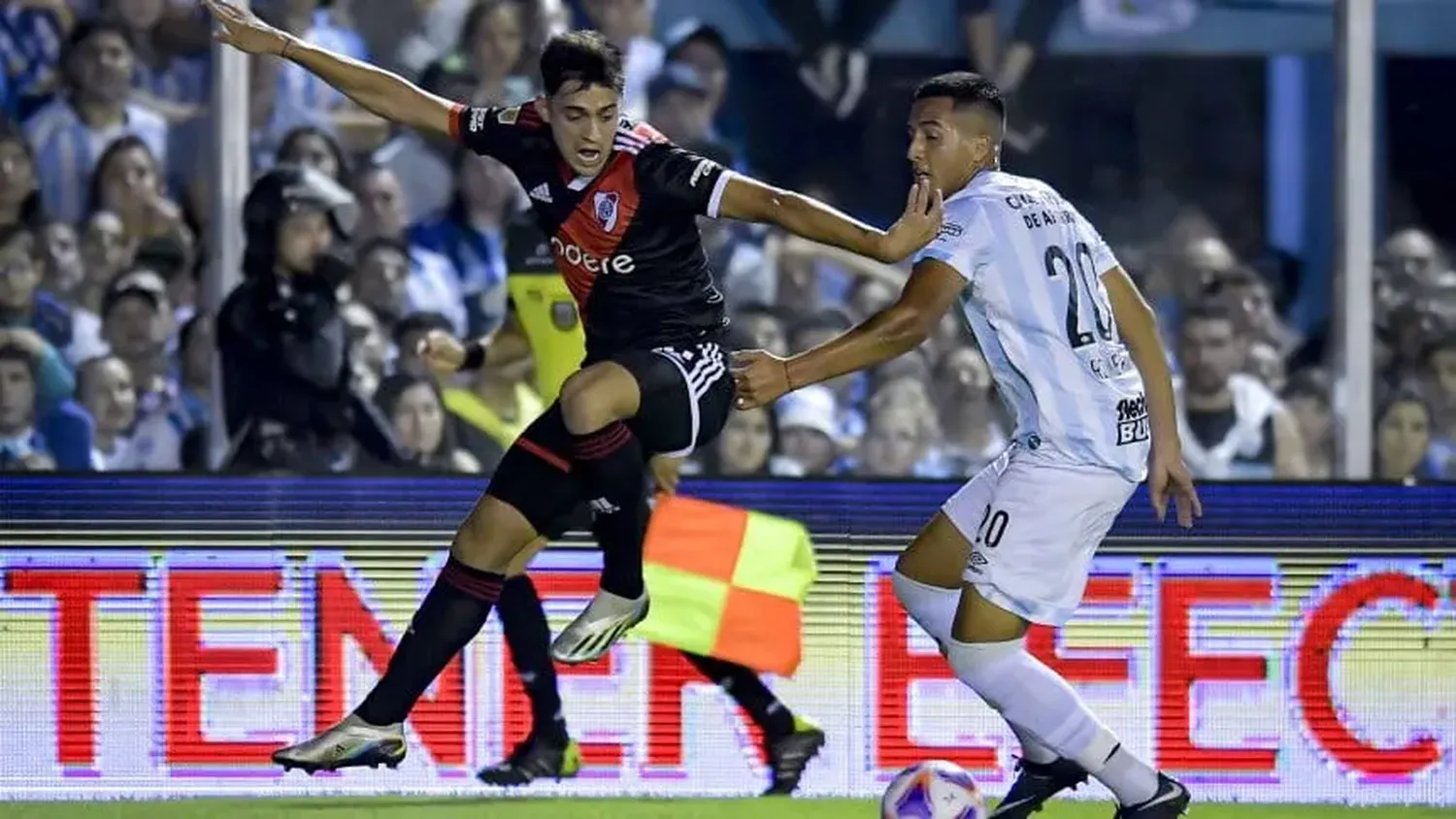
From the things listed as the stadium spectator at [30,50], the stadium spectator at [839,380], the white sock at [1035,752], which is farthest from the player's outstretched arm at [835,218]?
the stadium spectator at [30,50]

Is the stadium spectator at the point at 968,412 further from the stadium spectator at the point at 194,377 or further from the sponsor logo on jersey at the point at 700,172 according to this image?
the sponsor logo on jersey at the point at 700,172

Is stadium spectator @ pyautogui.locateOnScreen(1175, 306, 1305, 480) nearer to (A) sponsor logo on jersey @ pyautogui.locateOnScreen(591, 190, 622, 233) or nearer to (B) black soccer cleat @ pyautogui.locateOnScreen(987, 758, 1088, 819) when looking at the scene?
(B) black soccer cleat @ pyautogui.locateOnScreen(987, 758, 1088, 819)

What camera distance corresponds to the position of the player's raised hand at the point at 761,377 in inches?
248

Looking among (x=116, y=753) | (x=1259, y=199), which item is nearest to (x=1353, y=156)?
(x=1259, y=199)

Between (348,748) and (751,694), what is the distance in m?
1.66

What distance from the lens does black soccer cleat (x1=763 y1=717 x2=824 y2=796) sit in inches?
309

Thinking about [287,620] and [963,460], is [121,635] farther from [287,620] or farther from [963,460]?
[963,460]

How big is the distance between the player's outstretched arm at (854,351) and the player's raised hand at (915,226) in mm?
148

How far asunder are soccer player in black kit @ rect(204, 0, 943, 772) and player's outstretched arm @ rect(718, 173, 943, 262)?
1 centimetres

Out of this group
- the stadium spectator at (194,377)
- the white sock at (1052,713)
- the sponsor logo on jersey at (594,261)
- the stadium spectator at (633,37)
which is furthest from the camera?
the stadium spectator at (633,37)

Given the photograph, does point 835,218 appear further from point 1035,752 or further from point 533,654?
point 533,654

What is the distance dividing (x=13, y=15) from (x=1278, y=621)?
5380 mm

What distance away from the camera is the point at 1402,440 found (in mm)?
9625

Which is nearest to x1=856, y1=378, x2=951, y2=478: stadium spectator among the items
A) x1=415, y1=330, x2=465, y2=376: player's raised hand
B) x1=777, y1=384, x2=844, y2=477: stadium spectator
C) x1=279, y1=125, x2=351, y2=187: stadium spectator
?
x1=777, y1=384, x2=844, y2=477: stadium spectator
